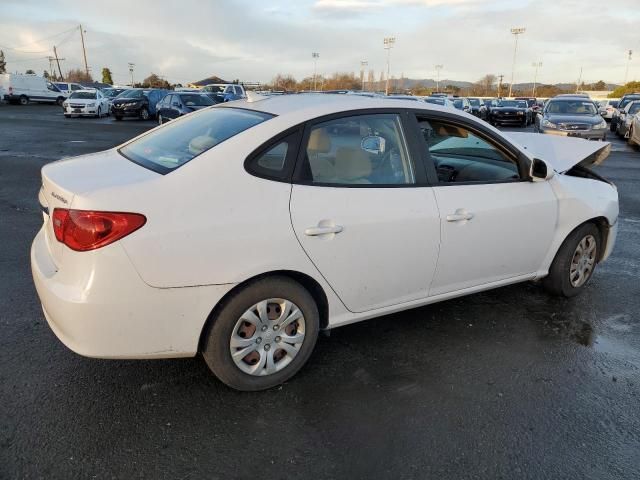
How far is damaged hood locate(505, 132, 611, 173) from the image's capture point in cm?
449

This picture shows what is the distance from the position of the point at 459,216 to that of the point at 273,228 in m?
1.36

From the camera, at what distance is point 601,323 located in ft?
13.3

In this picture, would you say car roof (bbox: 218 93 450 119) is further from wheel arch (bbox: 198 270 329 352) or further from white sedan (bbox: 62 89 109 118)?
white sedan (bbox: 62 89 109 118)

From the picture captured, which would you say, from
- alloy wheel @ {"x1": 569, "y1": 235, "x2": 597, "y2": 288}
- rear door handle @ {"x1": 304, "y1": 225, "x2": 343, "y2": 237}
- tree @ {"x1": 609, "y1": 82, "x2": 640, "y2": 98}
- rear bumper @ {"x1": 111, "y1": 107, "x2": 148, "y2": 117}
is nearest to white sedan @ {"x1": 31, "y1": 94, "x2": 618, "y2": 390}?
rear door handle @ {"x1": 304, "y1": 225, "x2": 343, "y2": 237}

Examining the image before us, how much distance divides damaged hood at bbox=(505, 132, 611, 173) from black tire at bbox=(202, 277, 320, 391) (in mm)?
2518

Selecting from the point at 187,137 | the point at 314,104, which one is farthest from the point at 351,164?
the point at 187,137

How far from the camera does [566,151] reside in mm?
4781

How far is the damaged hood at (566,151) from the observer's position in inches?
177

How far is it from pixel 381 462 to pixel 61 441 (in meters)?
1.57

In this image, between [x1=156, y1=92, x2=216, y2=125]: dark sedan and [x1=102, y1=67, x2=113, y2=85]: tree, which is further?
[x1=102, y1=67, x2=113, y2=85]: tree

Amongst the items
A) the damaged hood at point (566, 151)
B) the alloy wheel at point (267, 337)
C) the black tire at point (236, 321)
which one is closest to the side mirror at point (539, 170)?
the damaged hood at point (566, 151)

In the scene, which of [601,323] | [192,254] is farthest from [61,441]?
[601,323]

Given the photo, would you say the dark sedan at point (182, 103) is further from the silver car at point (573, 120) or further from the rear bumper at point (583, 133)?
the rear bumper at point (583, 133)

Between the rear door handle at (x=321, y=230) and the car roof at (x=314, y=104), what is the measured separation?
0.69 meters
